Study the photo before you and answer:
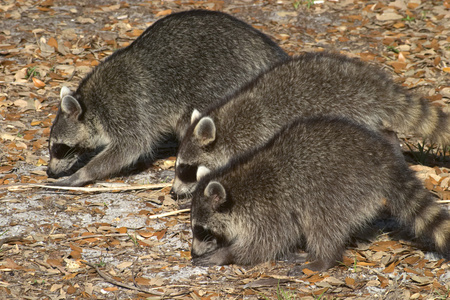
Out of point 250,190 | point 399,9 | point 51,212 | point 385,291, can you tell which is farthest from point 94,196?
point 399,9

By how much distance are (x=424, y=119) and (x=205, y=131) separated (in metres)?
2.11

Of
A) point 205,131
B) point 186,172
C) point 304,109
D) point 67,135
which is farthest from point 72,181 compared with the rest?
point 304,109

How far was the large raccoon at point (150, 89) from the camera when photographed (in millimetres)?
6596

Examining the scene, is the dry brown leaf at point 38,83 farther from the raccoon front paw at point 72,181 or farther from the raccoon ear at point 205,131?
the raccoon ear at point 205,131

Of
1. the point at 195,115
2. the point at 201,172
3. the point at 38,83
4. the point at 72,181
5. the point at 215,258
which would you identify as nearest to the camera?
the point at 215,258

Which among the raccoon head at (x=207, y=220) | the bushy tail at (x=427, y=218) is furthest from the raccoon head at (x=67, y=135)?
the bushy tail at (x=427, y=218)

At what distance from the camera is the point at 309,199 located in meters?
4.84

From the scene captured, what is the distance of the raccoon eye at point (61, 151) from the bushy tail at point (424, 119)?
132 inches

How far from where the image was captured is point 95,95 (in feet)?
22.0

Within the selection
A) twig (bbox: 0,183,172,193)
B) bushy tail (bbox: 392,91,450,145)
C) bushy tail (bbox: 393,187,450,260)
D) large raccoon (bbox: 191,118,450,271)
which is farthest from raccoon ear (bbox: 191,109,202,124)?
bushy tail (bbox: 393,187,450,260)

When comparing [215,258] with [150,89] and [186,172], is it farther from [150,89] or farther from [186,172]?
[150,89]

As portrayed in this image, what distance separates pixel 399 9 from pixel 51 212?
6219 mm

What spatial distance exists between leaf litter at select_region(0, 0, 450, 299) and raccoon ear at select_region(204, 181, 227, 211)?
20.2 inches

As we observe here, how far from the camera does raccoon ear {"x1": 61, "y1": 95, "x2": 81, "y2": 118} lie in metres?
6.43
